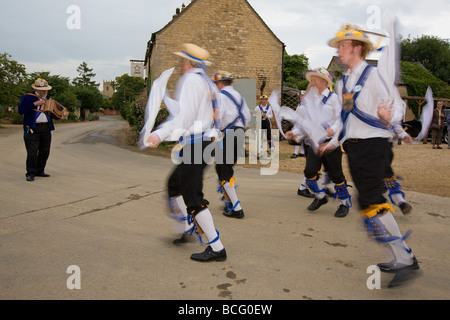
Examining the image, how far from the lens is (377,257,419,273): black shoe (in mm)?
3061

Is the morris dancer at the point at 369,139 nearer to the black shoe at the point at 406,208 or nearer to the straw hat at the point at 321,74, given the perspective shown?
the straw hat at the point at 321,74

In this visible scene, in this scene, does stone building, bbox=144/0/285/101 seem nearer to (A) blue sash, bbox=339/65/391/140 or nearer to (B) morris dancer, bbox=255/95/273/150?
(B) morris dancer, bbox=255/95/273/150

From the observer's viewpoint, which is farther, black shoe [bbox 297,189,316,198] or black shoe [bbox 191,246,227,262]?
black shoe [bbox 297,189,316,198]

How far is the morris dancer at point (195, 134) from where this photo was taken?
3367 millimetres

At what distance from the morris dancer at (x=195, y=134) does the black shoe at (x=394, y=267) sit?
4.73 feet

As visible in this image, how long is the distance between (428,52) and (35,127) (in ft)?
178

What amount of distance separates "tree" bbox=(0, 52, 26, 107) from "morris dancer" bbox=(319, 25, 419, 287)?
90.8ft

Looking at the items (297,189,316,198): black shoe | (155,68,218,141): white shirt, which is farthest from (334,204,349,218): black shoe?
(155,68,218,141): white shirt

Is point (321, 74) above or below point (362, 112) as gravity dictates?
above

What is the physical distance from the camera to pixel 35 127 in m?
7.66

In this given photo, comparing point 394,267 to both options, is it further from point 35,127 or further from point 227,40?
point 227,40

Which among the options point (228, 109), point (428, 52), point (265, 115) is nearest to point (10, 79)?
point (265, 115)

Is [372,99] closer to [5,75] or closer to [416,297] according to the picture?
[416,297]

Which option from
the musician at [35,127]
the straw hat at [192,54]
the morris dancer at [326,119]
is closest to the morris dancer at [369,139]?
the straw hat at [192,54]
